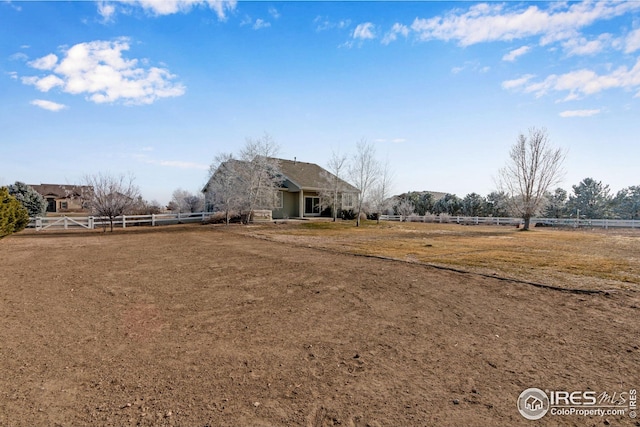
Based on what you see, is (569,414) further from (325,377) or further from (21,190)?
(21,190)

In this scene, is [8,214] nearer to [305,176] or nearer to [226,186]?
[226,186]

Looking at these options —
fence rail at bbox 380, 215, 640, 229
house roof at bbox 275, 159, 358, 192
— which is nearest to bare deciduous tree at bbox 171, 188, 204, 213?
house roof at bbox 275, 159, 358, 192

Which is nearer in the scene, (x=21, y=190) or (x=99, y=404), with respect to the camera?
(x=99, y=404)

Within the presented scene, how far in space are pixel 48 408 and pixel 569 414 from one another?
4.59 metres

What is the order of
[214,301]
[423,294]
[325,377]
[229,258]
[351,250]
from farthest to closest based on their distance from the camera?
[351,250], [229,258], [423,294], [214,301], [325,377]

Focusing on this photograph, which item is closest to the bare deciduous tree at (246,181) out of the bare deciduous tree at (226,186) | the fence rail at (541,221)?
the bare deciduous tree at (226,186)

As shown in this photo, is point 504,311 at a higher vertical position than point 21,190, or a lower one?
lower

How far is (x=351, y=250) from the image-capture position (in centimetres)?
1237

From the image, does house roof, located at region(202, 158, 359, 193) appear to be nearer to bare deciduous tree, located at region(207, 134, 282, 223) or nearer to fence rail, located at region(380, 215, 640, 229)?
bare deciduous tree, located at region(207, 134, 282, 223)

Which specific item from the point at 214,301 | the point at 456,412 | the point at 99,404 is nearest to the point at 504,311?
the point at 456,412

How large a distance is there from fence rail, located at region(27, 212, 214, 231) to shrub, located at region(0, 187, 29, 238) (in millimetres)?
4413

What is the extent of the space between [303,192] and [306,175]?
2.77 metres

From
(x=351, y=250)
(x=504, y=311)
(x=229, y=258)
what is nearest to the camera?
(x=504, y=311)

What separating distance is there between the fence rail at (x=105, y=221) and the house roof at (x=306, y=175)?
830 cm
